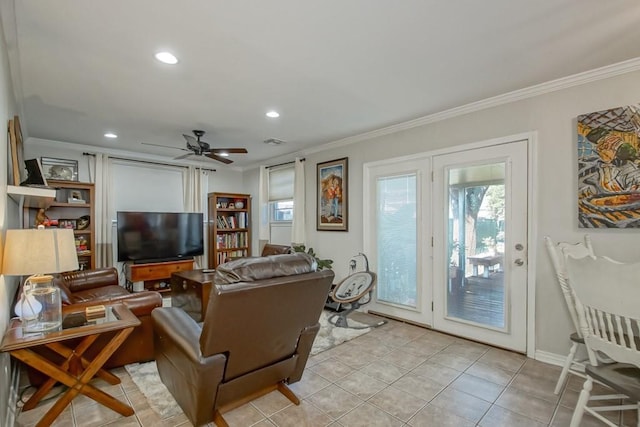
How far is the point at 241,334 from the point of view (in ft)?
5.49

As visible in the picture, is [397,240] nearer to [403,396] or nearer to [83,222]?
[403,396]

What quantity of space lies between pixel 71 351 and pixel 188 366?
3.41ft

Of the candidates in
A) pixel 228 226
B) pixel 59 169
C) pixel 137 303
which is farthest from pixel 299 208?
pixel 59 169

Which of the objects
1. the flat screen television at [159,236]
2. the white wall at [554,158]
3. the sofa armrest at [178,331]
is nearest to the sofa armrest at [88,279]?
the flat screen television at [159,236]

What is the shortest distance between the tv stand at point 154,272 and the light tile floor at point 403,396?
8.67ft

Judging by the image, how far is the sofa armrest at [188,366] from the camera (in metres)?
1.65

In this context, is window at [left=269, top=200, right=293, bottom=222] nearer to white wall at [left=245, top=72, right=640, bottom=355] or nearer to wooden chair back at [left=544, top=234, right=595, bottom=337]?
white wall at [left=245, top=72, right=640, bottom=355]

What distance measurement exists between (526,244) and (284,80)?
8.60ft

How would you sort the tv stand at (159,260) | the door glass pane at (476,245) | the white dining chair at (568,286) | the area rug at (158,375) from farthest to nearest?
the tv stand at (159,260) → the door glass pane at (476,245) → the white dining chair at (568,286) → the area rug at (158,375)

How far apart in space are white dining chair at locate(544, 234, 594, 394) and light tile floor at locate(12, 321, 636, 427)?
128 mm

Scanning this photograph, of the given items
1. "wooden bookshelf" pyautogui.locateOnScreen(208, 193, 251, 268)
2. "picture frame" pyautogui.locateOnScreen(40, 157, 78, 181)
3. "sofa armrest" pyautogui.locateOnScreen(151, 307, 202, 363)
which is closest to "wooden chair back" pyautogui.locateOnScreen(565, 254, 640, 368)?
"sofa armrest" pyautogui.locateOnScreen(151, 307, 202, 363)

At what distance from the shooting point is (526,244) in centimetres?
288

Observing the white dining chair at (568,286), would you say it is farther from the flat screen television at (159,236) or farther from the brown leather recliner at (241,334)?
the flat screen television at (159,236)

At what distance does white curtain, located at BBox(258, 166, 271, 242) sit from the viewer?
19.6 feet
